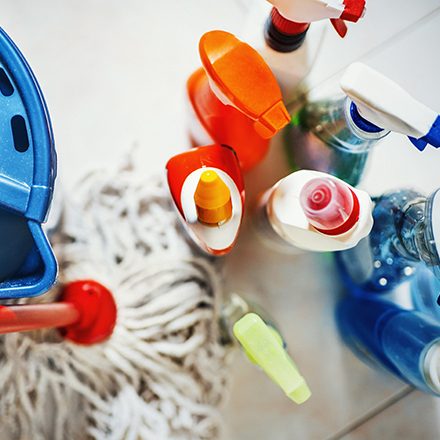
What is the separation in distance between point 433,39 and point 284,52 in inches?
10.0

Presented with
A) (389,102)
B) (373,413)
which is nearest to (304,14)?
(389,102)

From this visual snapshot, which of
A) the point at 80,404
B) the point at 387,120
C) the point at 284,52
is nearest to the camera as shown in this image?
the point at 387,120

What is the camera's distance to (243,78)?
0.57 meters

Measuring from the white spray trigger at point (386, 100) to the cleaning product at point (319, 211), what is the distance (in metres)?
0.08

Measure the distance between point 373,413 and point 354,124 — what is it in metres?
0.39

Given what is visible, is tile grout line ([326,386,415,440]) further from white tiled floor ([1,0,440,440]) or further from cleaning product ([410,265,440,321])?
cleaning product ([410,265,440,321])

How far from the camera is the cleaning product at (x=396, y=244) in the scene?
0.58 meters

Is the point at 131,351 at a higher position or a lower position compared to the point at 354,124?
lower

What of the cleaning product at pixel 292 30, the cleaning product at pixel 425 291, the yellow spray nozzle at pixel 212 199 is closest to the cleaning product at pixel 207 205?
the yellow spray nozzle at pixel 212 199

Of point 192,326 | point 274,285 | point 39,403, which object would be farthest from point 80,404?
point 274,285

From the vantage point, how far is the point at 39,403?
2.34 ft

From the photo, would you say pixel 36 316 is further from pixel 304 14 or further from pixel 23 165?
pixel 304 14

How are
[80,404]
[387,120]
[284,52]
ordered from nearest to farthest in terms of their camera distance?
1. [387,120]
2. [284,52]
3. [80,404]

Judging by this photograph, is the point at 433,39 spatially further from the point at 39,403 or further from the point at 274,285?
A: the point at 39,403
